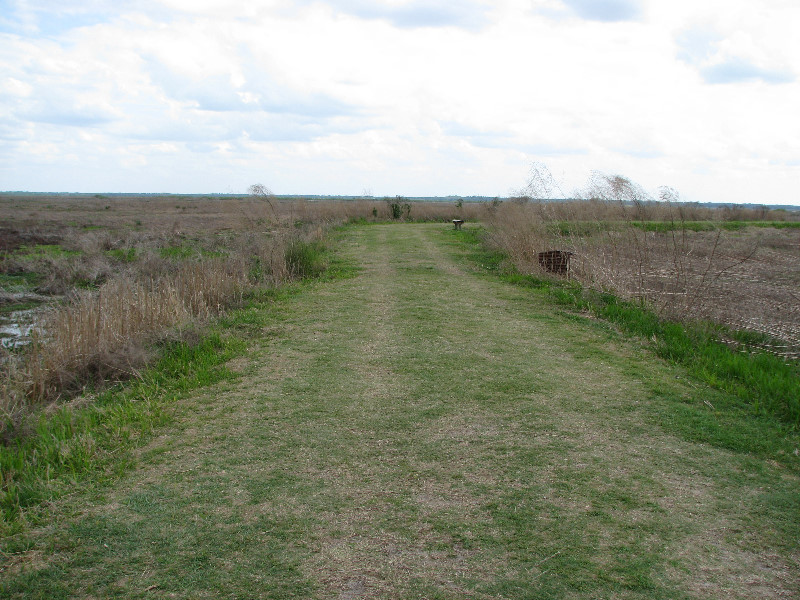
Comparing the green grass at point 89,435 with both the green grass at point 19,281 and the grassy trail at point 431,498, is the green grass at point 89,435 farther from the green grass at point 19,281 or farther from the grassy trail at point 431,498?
the green grass at point 19,281

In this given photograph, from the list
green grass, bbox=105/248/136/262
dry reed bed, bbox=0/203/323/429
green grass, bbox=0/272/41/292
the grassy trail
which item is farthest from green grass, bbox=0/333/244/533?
green grass, bbox=105/248/136/262

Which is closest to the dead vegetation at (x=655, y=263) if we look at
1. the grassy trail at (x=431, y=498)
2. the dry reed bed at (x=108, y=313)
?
the grassy trail at (x=431, y=498)

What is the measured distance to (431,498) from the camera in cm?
385

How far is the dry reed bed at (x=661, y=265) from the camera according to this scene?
8.72m

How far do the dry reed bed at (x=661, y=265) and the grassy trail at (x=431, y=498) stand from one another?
238 centimetres

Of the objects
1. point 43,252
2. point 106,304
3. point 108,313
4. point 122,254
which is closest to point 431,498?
point 108,313

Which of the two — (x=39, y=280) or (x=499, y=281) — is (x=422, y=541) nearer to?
(x=499, y=281)

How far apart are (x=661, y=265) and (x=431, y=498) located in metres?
13.3

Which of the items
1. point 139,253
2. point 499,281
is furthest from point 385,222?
point 499,281

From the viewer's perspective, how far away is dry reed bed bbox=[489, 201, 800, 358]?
8719mm

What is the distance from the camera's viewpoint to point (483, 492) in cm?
392

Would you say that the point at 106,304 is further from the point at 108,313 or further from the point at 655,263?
the point at 655,263

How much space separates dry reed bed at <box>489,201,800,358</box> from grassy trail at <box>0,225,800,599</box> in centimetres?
238

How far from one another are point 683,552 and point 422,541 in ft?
4.60
